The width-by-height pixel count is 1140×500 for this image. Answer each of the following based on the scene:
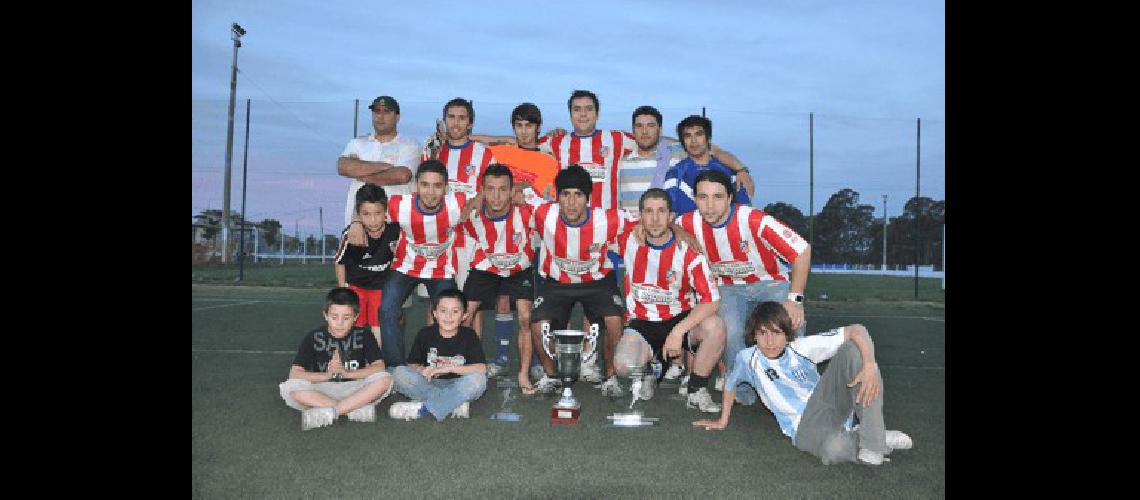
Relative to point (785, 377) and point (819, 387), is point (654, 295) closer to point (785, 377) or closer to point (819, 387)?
→ point (785, 377)

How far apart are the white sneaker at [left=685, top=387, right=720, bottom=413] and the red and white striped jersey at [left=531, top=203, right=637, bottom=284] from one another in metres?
1.16

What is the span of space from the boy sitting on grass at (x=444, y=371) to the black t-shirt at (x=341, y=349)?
0.21 metres

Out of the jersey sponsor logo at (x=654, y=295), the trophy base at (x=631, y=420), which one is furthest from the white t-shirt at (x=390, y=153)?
the trophy base at (x=631, y=420)

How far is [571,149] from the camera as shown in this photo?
6055mm

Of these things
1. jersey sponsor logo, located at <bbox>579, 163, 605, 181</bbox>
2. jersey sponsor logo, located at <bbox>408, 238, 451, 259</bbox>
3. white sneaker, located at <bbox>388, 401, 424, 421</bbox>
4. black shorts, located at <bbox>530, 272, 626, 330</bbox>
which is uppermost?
jersey sponsor logo, located at <bbox>579, 163, 605, 181</bbox>

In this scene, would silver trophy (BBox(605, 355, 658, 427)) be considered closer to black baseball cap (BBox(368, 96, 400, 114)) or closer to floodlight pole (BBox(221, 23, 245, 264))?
black baseball cap (BBox(368, 96, 400, 114))

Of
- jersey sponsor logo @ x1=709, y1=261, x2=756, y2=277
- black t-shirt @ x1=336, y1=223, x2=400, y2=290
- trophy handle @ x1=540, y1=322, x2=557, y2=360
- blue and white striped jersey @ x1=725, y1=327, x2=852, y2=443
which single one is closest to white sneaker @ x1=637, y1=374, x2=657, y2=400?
trophy handle @ x1=540, y1=322, x2=557, y2=360

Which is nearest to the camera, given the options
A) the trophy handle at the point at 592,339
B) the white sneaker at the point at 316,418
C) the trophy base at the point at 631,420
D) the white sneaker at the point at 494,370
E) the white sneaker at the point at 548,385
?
→ the white sneaker at the point at 316,418

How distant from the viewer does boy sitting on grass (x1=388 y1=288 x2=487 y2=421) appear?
4.30m

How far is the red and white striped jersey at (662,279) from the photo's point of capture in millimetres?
4945

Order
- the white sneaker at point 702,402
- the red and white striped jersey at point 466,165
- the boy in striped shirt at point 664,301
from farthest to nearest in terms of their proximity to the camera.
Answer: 1. the red and white striped jersey at point 466,165
2. the boy in striped shirt at point 664,301
3. the white sneaker at point 702,402

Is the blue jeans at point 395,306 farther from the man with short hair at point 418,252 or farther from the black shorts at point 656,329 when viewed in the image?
the black shorts at point 656,329
